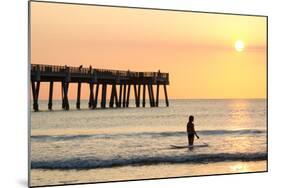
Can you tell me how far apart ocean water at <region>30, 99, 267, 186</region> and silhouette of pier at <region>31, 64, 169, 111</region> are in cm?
4

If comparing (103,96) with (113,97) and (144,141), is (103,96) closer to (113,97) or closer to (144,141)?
(113,97)

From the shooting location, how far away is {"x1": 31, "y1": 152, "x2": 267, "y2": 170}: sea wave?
9.67 ft

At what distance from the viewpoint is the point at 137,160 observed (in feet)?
10.2

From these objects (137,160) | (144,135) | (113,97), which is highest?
(113,97)

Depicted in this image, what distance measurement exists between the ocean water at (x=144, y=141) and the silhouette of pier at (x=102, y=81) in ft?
0.13

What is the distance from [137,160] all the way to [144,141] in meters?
0.11

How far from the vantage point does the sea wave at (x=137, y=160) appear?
2.95 meters

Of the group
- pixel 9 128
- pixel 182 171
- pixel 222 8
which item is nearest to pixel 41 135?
pixel 9 128

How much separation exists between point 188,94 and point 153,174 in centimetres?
47

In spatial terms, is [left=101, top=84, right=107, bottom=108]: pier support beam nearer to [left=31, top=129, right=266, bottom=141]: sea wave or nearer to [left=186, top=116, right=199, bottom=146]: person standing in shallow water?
[left=31, top=129, right=266, bottom=141]: sea wave

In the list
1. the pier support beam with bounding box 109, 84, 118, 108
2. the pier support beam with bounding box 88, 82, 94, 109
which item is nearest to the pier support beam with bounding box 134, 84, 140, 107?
the pier support beam with bounding box 109, 84, 118, 108

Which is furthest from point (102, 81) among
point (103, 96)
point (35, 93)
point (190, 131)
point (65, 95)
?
point (190, 131)

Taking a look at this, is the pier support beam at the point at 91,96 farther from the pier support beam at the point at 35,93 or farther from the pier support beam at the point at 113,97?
the pier support beam at the point at 35,93

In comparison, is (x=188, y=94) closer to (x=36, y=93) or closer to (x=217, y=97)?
(x=217, y=97)
